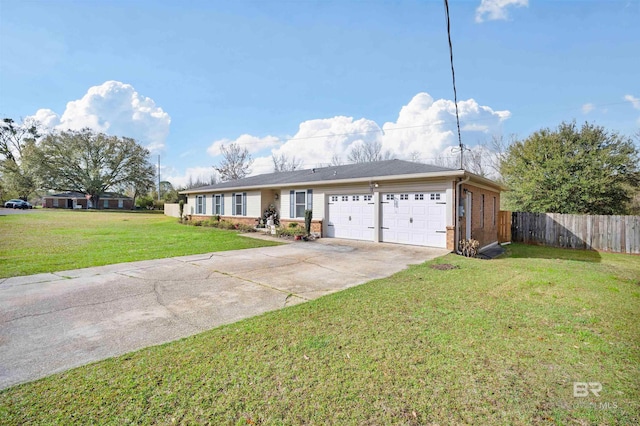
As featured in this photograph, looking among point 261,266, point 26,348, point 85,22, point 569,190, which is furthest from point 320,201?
point 569,190

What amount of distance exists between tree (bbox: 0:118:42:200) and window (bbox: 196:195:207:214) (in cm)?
3368

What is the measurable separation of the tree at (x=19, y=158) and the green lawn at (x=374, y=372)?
175ft

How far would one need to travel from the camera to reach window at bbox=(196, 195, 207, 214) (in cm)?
2320

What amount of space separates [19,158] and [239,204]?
4674 centimetres

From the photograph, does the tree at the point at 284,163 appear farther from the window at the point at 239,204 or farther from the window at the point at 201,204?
the window at the point at 239,204

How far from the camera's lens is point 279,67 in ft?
49.5

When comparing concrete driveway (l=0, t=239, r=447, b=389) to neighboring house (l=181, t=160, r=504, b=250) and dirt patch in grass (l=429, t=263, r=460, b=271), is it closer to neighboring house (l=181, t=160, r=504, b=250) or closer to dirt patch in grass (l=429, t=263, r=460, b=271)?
dirt patch in grass (l=429, t=263, r=460, b=271)

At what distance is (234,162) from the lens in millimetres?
43125

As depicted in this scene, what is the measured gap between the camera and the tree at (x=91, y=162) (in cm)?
4216

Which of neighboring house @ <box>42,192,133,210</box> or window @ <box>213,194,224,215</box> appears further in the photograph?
neighboring house @ <box>42,192,133,210</box>

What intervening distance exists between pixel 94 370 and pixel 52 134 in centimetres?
5595

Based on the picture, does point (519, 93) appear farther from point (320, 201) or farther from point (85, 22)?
point (85, 22)

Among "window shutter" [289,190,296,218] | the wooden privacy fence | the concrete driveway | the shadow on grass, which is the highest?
"window shutter" [289,190,296,218]

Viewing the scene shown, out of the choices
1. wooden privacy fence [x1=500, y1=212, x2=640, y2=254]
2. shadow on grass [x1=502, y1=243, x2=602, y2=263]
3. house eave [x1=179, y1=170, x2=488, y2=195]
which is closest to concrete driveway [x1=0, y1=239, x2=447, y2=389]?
house eave [x1=179, y1=170, x2=488, y2=195]
